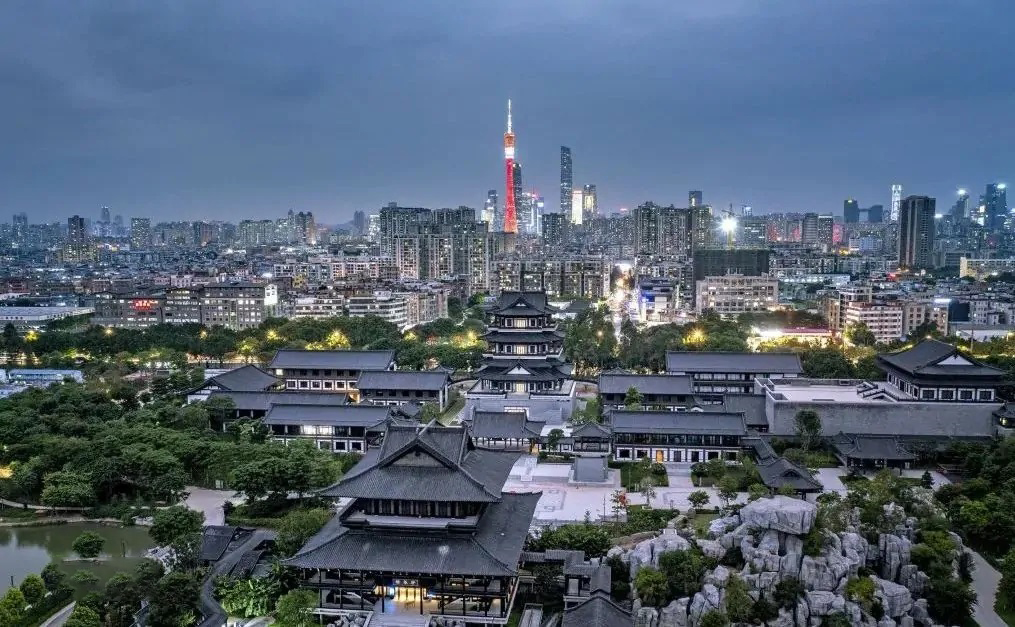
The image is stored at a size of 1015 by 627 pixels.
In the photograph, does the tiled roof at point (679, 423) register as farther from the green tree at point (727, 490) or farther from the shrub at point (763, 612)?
the shrub at point (763, 612)

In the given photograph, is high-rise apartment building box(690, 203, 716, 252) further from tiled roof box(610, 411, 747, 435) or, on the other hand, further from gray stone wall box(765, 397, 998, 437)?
tiled roof box(610, 411, 747, 435)

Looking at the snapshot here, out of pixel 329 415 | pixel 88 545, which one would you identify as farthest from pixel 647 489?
pixel 88 545

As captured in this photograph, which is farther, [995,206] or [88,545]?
[995,206]

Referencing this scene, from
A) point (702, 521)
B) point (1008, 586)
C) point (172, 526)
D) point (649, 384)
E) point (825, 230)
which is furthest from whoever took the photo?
point (825, 230)

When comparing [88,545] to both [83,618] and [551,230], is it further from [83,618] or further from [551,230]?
[551,230]

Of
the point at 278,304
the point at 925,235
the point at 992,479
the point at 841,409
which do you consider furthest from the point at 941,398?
the point at 925,235

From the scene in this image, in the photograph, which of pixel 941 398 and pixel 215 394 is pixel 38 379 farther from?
pixel 941 398

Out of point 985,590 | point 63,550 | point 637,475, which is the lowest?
point 63,550

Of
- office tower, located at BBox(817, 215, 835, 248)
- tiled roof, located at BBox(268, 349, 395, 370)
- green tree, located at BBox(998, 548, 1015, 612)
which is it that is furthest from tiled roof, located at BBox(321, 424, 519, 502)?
office tower, located at BBox(817, 215, 835, 248)
